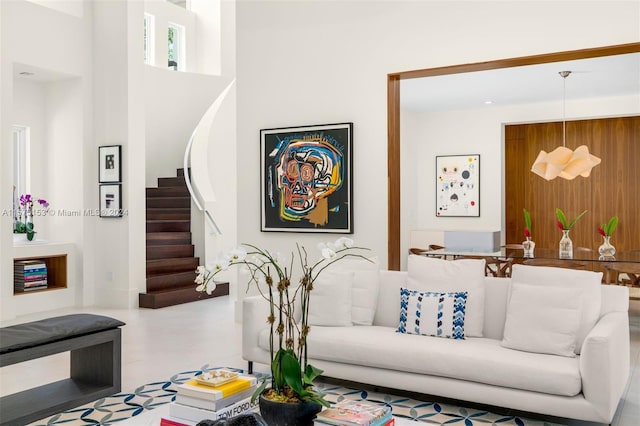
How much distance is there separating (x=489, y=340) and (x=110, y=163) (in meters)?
5.20

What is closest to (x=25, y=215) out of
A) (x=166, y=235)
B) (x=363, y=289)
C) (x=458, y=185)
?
(x=166, y=235)

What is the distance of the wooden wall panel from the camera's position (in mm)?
8867

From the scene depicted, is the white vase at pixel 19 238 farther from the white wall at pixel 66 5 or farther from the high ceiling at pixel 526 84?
the high ceiling at pixel 526 84

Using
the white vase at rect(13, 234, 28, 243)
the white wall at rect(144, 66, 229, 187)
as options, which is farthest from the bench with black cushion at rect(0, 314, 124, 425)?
the white wall at rect(144, 66, 229, 187)

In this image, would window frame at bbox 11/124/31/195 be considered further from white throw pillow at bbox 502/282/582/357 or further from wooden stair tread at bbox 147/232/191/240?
white throw pillow at bbox 502/282/582/357

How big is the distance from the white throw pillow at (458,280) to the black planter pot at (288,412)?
1947mm

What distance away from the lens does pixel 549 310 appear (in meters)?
3.55

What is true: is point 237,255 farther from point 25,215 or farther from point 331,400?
point 25,215

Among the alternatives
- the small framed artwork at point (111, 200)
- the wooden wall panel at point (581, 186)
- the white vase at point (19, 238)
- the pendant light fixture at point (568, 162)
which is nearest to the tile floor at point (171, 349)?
the white vase at point (19, 238)

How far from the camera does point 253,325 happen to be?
→ 4.26 metres

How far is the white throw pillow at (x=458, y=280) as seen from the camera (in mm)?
3938

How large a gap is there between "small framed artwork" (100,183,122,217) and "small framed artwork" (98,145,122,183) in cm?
9

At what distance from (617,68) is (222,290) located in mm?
5608

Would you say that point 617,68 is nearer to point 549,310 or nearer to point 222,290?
point 549,310
